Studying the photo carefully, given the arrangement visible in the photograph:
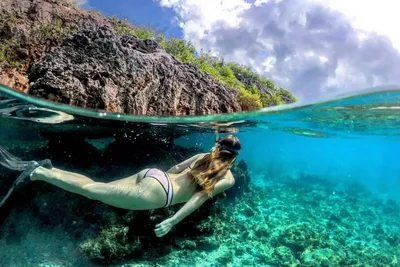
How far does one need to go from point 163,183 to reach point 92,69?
6.08m

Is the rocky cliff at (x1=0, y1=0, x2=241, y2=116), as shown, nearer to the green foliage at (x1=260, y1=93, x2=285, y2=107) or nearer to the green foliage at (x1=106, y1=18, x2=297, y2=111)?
the green foliage at (x1=106, y1=18, x2=297, y2=111)

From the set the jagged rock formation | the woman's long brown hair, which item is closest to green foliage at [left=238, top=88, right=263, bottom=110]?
the jagged rock formation

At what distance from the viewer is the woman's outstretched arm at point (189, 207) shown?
551cm

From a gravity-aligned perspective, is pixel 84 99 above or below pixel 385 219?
above

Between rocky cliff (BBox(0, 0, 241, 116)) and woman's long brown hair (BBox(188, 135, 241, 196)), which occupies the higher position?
rocky cliff (BBox(0, 0, 241, 116))

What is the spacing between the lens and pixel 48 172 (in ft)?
21.2

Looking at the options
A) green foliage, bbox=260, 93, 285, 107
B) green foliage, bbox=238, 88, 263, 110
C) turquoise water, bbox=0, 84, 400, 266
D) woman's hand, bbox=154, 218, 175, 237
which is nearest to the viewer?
woman's hand, bbox=154, 218, 175, 237

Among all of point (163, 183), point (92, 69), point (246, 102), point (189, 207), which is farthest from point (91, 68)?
point (246, 102)

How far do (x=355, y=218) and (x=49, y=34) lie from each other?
15884 millimetres

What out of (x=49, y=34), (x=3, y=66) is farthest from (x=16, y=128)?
(x=49, y=34)

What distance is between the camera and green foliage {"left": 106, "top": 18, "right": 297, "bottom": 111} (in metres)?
17.3

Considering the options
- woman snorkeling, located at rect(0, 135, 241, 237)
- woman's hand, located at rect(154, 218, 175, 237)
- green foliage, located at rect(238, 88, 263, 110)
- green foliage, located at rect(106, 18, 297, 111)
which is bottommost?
woman's hand, located at rect(154, 218, 175, 237)

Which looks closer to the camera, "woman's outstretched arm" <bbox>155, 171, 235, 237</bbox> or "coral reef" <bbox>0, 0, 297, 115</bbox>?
"woman's outstretched arm" <bbox>155, 171, 235, 237</bbox>

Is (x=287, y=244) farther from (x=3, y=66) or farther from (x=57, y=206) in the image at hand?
(x=3, y=66)
